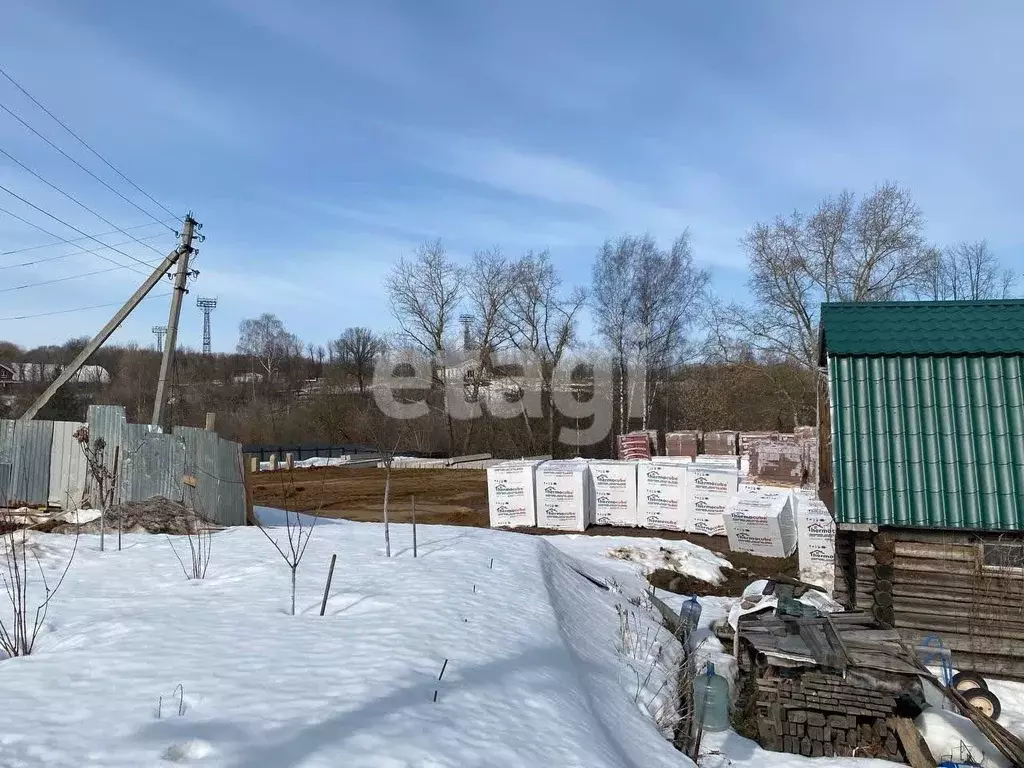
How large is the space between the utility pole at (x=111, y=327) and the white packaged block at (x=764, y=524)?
42.2 ft

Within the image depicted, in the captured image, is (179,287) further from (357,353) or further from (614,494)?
(357,353)

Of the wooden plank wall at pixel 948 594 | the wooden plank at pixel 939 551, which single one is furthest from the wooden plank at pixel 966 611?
the wooden plank at pixel 939 551

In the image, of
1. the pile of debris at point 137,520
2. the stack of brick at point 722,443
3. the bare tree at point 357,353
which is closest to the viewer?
the pile of debris at point 137,520

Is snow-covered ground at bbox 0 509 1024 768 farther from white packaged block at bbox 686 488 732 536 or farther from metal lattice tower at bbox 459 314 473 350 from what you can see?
metal lattice tower at bbox 459 314 473 350

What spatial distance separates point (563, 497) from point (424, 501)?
7.30m

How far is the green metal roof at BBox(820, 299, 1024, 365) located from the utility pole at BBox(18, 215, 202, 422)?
14010 mm

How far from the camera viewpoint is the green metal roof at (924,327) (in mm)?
7637

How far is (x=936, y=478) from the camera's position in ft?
23.8

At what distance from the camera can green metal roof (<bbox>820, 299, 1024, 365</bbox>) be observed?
764cm

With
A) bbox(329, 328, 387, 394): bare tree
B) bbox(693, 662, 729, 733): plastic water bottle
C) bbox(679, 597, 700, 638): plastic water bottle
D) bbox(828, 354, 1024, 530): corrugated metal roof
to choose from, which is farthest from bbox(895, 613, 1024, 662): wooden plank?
bbox(329, 328, 387, 394): bare tree

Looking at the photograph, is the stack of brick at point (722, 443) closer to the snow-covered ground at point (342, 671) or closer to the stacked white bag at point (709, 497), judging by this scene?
the stacked white bag at point (709, 497)

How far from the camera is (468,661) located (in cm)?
462

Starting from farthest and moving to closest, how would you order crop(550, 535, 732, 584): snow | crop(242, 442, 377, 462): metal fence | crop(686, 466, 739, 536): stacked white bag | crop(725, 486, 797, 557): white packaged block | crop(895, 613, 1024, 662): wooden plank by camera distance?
crop(242, 442, 377, 462): metal fence → crop(686, 466, 739, 536): stacked white bag → crop(725, 486, 797, 557): white packaged block → crop(550, 535, 732, 584): snow → crop(895, 613, 1024, 662): wooden plank

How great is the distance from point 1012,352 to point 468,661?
20.9 ft
